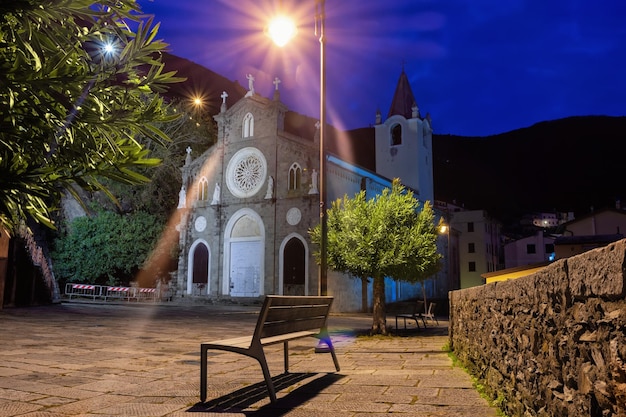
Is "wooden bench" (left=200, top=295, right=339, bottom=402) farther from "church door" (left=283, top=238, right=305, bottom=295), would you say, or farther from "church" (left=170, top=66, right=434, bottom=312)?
"church door" (left=283, top=238, right=305, bottom=295)

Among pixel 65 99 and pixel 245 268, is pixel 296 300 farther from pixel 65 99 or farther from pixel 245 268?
pixel 245 268

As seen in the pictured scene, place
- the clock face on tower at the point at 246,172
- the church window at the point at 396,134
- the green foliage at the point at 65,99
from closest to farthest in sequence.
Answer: the green foliage at the point at 65,99, the clock face on tower at the point at 246,172, the church window at the point at 396,134

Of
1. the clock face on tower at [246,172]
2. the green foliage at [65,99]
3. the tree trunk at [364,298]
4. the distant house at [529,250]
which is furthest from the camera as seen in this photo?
the distant house at [529,250]

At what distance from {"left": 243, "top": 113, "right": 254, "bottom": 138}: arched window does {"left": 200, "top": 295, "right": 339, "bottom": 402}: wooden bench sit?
98.6 feet

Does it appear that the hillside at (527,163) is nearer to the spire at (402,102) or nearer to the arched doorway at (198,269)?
the spire at (402,102)

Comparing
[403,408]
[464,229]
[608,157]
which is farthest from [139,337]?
[608,157]

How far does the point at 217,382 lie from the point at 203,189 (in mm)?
32833

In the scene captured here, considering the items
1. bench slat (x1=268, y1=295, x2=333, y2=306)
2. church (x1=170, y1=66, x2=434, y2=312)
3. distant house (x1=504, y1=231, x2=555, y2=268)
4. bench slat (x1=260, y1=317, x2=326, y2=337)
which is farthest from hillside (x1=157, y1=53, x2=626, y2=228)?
bench slat (x1=260, y1=317, x2=326, y2=337)

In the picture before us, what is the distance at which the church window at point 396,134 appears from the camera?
137ft

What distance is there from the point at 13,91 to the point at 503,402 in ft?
13.4

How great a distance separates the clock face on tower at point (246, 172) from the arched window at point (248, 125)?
1.10 meters

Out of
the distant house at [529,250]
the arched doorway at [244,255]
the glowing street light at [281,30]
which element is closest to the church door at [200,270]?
the arched doorway at [244,255]

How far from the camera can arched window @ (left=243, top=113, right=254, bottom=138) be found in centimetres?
3588

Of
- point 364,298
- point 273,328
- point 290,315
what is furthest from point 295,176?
point 273,328
